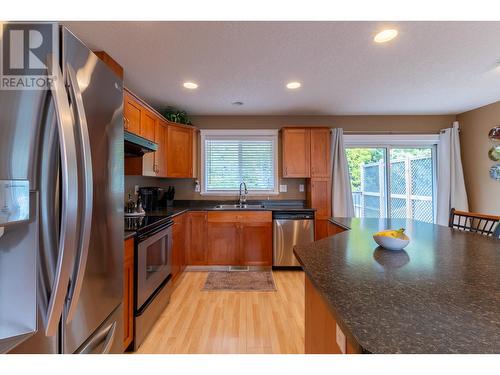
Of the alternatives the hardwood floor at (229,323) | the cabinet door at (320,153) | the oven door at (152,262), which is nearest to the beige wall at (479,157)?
the cabinet door at (320,153)

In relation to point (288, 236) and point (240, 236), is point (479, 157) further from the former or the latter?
point (240, 236)

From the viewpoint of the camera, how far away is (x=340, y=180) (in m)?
3.72

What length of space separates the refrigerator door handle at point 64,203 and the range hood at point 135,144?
1074mm

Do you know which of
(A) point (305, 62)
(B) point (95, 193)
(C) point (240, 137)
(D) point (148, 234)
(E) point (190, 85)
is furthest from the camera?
(C) point (240, 137)

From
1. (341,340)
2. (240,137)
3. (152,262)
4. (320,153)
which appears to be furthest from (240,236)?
(341,340)

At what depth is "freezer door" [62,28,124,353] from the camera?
2.95 feet

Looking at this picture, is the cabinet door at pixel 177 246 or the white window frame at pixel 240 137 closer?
the cabinet door at pixel 177 246

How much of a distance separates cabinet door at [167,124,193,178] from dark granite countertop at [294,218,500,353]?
8.76 ft

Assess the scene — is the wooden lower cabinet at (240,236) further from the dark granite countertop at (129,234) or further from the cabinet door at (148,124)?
the dark granite countertop at (129,234)

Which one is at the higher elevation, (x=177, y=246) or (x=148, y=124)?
(x=148, y=124)

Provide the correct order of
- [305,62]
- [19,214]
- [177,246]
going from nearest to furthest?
1. [19,214]
2. [305,62]
3. [177,246]

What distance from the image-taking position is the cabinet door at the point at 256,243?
3402 millimetres

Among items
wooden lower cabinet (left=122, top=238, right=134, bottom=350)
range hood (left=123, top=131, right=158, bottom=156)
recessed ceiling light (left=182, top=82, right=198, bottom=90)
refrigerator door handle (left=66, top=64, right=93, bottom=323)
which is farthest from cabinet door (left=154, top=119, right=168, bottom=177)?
refrigerator door handle (left=66, top=64, right=93, bottom=323)

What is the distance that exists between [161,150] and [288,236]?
2.16 m
